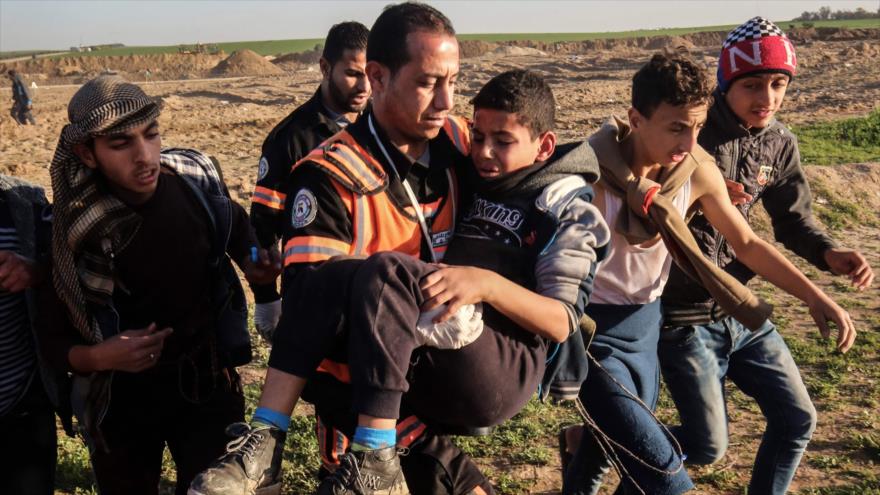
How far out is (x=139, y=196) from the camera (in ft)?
10.7

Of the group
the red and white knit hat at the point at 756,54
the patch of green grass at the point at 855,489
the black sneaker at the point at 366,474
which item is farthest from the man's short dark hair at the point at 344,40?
the patch of green grass at the point at 855,489

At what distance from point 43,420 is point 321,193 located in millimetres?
1692

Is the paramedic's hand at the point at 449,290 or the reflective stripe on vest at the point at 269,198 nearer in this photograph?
the paramedic's hand at the point at 449,290

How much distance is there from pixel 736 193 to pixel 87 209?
8.97 ft

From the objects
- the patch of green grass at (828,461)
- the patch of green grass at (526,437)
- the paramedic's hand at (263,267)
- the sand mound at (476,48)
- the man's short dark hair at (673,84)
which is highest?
the man's short dark hair at (673,84)

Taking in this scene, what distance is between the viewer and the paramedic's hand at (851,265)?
393cm

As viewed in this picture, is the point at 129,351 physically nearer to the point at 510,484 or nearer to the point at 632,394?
the point at 632,394

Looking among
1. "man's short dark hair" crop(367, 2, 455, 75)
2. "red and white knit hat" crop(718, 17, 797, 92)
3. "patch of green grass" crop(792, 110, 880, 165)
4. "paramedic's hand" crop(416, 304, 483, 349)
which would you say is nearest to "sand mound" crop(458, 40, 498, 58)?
"patch of green grass" crop(792, 110, 880, 165)

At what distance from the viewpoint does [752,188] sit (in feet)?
13.6

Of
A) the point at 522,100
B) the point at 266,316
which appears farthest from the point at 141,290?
the point at 522,100

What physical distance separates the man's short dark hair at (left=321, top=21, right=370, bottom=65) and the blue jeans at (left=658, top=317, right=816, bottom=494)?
7.96 ft

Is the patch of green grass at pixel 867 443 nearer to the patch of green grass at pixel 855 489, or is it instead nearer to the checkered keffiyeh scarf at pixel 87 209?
the patch of green grass at pixel 855 489

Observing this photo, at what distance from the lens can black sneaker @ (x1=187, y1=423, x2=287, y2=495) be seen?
2.27 meters

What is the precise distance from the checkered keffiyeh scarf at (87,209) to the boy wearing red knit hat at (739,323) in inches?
92.3
